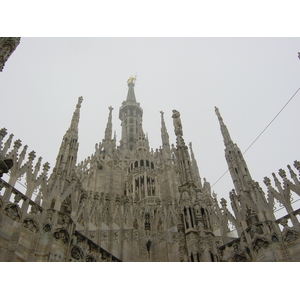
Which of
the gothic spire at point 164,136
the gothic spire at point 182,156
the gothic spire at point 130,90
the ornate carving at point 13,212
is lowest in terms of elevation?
the ornate carving at point 13,212

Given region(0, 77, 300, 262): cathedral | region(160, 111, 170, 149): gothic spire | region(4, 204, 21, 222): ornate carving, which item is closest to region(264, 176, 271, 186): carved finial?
region(0, 77, 300, 262): cathedral

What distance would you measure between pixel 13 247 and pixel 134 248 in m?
9.98

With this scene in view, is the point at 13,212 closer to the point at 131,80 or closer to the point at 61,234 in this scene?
the point at 61,234

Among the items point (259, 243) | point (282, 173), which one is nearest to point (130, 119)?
point (282, 173)

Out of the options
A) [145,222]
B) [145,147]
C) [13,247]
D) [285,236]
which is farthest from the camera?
[145,147]

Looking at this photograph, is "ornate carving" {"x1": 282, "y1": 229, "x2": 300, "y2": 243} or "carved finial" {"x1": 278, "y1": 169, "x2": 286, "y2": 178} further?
"carved finial" {"x1": 278, "y1": 169, "x2": 286, "y2": 178}

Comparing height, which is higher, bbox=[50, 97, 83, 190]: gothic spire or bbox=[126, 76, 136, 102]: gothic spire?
bbox=[126, 76, 136, 102]: gothic spire

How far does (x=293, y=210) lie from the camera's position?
40.4 feet

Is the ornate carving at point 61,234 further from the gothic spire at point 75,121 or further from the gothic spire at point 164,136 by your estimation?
the gothic spire at point 164,136

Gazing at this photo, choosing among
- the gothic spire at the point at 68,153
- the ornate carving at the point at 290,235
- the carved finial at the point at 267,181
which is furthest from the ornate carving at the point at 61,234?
the carved finial at the point at 267,181

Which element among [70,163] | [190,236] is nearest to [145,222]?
[70,163]

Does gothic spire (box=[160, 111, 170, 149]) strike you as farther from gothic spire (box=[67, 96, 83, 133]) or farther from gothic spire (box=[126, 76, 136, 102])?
gothic spire (box=[126, 76, 136, 102])

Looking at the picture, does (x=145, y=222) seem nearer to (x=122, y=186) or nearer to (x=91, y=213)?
(x=91, y=213)

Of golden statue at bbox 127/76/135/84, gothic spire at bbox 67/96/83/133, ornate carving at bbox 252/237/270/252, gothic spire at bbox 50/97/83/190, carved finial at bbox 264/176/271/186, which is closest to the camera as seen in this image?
ornate carving at bbox 252/237/270/252
